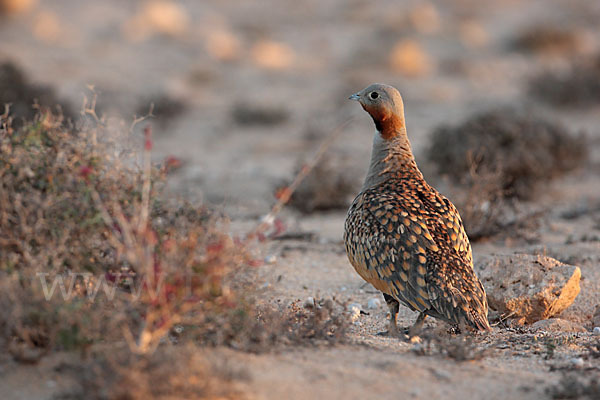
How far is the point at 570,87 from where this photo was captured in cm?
1486

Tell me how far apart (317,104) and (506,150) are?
6915 mm

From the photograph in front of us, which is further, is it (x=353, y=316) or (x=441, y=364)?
(x=353, y=316)

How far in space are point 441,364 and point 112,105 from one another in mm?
12301

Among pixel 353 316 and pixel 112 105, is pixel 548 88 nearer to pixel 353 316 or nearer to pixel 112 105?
pixel 112 105

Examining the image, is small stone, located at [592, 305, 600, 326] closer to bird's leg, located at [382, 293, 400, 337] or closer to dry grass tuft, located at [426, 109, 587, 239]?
bird's leg, located at [382, 293, 400, 337]

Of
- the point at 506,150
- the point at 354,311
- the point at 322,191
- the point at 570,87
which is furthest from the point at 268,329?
the point at 570,87

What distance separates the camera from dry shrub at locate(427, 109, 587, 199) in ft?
30.3

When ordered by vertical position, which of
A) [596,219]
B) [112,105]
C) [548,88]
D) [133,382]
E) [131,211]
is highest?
[548,88]

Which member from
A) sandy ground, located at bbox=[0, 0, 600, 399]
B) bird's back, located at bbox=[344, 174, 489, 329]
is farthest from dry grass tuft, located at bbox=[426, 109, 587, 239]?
bird's back, located at bbox=[344, 174, 489, 329]

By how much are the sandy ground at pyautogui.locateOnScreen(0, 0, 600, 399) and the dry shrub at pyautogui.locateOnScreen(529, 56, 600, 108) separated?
32cm

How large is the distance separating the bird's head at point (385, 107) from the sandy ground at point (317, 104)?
1.54 ft

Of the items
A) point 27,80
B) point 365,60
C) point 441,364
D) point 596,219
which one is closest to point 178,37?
point 365,60

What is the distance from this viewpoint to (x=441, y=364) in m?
3.92

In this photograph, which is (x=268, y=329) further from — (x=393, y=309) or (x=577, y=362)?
(x=577, y=362)
